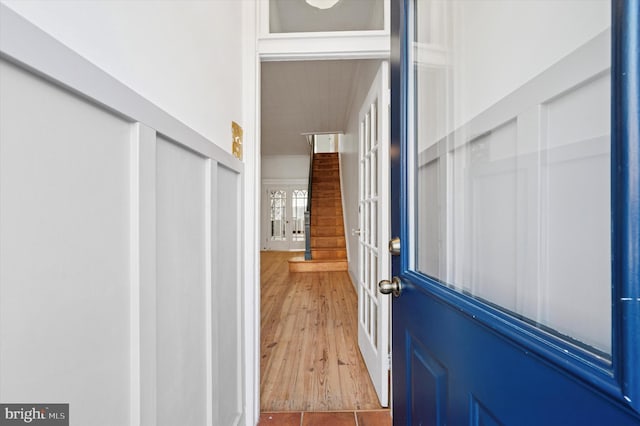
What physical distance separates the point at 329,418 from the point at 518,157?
5.04ft

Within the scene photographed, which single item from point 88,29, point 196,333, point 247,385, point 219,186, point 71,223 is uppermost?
point 88,29

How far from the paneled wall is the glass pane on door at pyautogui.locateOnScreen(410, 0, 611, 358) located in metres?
0.66

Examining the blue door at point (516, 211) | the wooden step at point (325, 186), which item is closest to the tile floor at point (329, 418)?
the blue door at point (516, 211)

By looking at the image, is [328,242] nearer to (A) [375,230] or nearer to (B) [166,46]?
(A) [375,230]

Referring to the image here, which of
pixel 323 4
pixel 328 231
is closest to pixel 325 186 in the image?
pixel 328 231

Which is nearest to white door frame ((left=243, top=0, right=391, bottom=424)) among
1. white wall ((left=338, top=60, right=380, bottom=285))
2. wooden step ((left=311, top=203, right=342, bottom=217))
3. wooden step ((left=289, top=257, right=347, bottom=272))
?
white wall ((left=338, top=60, right=380, bottom=285))

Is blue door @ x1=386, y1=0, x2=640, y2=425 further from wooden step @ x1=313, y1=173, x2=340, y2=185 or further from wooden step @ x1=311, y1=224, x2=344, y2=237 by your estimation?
wooden step @ x1=313, y1=173, x2=340, y2=185

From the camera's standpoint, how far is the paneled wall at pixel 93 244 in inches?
14.0

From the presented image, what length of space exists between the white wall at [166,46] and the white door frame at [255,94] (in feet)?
0.47

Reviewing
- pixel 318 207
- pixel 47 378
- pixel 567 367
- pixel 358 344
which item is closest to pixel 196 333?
pixel 47 378

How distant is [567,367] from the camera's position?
0.36 m

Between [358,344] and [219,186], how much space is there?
69.0 inches

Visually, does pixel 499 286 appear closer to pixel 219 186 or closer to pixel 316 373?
pixel 219 186

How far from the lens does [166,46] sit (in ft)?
2.33
